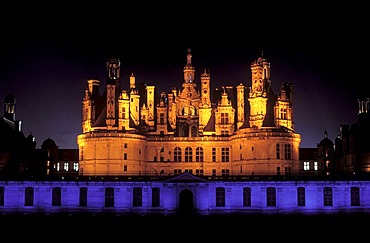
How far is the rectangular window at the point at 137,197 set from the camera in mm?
Result: 74000

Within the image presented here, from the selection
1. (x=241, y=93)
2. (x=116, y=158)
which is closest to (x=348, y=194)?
(x=241, y=93)

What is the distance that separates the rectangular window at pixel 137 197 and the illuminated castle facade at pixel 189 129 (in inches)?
410

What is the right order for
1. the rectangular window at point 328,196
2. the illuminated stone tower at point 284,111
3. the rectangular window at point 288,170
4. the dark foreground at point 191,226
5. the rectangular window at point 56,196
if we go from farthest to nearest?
the illuminated stone tower at point 284,111 → the rectangular window at point 288,170 → the rectangular window at point 56,196 → the rectangular window at point 328,196 → the dark foreground at point 191,226

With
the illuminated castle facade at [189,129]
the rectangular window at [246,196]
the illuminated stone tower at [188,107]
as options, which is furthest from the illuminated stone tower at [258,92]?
the rectangular window at [246,196]

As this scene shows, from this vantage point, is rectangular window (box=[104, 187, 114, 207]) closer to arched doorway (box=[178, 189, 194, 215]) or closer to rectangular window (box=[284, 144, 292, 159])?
arched doorway (box=[178, 189, 194, 215])

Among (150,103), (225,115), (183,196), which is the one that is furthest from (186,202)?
(150,103)

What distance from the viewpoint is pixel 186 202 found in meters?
→ 74.4

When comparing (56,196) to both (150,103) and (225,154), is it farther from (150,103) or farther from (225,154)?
(225,154)

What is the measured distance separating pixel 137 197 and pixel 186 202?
5.07m

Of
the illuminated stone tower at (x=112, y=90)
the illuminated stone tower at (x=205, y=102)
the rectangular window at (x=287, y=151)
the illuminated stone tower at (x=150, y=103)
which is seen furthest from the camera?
the illuminated stone tower at (x=150, y=103)

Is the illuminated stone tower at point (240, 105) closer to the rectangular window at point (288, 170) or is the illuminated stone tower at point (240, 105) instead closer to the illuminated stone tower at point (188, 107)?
the illuminated stone tower at point (188, 107)

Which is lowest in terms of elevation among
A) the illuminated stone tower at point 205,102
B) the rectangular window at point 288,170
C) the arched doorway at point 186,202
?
the arched doorway at point 186,202

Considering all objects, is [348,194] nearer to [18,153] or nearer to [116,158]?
[116,158]

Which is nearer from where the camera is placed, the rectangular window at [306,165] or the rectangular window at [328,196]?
the rectangular window at [328,196]
